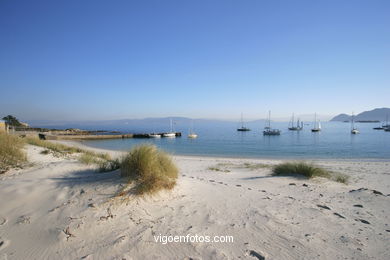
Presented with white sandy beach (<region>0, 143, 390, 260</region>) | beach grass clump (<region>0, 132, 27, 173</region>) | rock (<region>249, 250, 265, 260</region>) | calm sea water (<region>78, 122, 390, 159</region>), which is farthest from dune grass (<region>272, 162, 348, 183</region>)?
beach grass clump (<region>0, 132, 27, 173</region>)

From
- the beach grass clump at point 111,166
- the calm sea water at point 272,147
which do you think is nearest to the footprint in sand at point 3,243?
the beach grass clump at point 111,166

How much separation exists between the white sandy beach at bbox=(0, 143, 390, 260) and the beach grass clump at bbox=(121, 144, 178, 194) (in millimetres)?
201

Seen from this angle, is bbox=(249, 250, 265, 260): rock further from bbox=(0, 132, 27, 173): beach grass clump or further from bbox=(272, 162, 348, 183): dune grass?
bbox=(0, 132, 27, 173): beach grass clump

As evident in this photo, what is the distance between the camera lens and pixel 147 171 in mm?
4645

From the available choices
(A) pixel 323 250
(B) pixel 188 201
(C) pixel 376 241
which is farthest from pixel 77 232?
(C) pixel 376 241

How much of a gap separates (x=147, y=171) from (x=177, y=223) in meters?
1.60

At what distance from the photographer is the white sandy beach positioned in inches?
105

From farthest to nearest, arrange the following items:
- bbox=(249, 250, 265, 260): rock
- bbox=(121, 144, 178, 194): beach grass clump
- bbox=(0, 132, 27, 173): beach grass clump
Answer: bbox=(0, 132, 27, 173): beach grass clump < bbox=(121, 144, 178, 194): beach grass clump < bbox=(249, 250, 265, 260): rock

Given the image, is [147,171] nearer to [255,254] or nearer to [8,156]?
[255,254]

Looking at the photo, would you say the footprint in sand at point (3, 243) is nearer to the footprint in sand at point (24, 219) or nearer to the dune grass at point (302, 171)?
the footprint in sand at point (24, 219)

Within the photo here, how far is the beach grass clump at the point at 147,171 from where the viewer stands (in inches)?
166

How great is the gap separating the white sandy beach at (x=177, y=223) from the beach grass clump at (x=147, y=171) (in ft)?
0.66

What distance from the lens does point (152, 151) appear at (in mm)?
5234

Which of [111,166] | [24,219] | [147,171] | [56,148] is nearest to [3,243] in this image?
[24,219]
